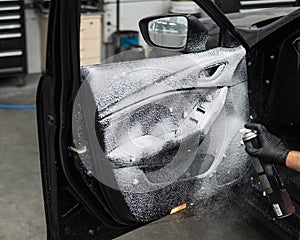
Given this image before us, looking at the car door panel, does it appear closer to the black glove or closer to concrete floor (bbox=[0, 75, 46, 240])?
the black glove

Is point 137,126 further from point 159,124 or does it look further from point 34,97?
point 34,97

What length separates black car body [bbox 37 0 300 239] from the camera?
1.31 meters

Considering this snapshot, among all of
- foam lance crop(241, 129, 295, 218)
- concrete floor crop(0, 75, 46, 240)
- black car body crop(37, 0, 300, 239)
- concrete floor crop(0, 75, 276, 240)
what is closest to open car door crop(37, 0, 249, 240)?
black car body crop(37, 0, 300, 239)

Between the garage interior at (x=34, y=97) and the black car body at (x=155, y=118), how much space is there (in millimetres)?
163

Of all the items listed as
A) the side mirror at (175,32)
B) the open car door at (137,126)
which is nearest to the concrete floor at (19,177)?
the open car door at (137,126)

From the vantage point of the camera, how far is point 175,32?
6.30 feet

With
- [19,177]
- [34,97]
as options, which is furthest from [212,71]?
[34,97]

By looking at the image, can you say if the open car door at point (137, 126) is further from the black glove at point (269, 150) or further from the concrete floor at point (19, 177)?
the concrete floor at point (19, 177)

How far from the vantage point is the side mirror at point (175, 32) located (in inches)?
66.1

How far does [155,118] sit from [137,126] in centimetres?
8

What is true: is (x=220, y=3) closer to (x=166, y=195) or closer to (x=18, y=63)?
(x=18, y=63)

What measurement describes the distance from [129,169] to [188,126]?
29 cm

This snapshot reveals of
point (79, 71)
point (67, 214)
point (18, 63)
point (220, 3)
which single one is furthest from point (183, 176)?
point (18, 63)

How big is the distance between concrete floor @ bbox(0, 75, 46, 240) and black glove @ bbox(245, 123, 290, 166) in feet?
3.91
